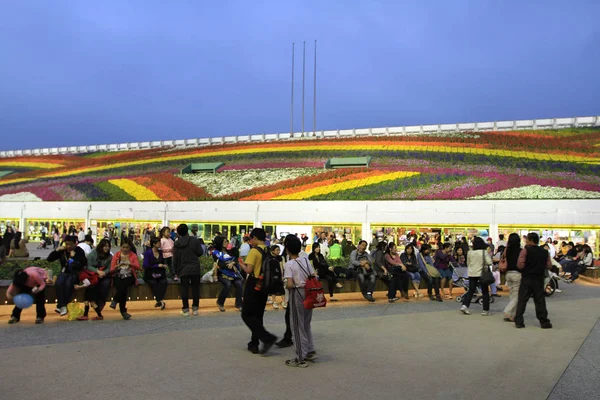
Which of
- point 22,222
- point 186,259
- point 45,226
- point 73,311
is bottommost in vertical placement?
point 73,311

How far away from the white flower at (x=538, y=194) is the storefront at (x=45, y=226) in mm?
25551

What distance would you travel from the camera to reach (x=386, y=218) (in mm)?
30359

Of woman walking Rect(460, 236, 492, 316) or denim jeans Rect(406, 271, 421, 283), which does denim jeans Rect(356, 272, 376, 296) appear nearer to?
denim jeans Rect(406, 271, 421, 283)

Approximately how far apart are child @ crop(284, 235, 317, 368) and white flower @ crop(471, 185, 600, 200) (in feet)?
78.7

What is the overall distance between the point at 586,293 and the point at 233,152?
1277 inches

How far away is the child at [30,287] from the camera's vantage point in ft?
29.7

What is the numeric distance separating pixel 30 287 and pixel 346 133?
127 feet

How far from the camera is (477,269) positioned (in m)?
11.2

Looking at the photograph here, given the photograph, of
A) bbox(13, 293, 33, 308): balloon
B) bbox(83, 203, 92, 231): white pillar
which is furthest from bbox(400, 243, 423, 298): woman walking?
bbox(83, 203, 92, 231): white pillar

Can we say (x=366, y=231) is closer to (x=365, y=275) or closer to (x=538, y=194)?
(x=538, y=194)

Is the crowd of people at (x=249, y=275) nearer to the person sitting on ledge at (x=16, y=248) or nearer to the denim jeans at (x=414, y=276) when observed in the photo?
the denim jeans at (x=414, y=276)

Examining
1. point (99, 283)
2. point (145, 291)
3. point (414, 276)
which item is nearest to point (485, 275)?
point (414, 276)

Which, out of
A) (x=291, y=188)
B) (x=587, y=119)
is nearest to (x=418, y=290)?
(x=291, y=188)

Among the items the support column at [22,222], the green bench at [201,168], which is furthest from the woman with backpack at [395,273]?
the support column at [22,222]
